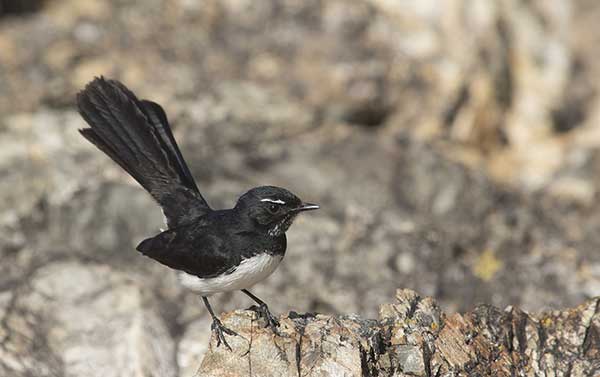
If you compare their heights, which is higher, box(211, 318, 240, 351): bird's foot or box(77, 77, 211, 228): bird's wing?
box(77, 77, 211, 228): bird's wing

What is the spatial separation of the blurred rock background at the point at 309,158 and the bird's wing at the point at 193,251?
1.10 metres

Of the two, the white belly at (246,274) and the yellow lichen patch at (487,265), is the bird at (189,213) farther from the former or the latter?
the yellow lichen patch at (487,265)

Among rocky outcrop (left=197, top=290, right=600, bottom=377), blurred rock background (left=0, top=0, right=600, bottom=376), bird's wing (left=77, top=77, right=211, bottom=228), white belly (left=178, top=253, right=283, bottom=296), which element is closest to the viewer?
rocky outcrop (left=197, top=290, right=600, bottom=377)

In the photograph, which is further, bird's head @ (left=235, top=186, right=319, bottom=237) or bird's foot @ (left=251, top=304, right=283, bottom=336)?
bird's head @ (left=235, top=186, right=319, bottom=237)

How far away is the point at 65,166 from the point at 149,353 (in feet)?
11.3

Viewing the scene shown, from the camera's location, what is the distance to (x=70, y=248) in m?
8.96

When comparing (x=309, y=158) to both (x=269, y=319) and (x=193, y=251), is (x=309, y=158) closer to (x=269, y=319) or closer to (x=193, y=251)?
(x=193, y=251)

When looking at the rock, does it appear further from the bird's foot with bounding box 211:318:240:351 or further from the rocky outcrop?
the rocky outcrop

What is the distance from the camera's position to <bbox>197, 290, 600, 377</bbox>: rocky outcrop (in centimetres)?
540

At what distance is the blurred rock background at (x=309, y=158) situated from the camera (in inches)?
322

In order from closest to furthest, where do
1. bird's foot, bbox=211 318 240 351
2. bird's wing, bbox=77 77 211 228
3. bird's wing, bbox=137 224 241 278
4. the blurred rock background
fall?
bird's foot, bbox=211 318 240 351
bird's wing, bbox=137 224 241 278
bird's wing, bbox=77 77 211 228
the blurred rock background

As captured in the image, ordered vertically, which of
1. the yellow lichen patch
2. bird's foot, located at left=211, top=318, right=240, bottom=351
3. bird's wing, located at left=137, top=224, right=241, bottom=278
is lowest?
bird's foot, located at left=211, top=318, right=240, bottom=351

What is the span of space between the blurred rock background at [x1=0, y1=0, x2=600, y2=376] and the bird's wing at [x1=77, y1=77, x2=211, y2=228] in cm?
130

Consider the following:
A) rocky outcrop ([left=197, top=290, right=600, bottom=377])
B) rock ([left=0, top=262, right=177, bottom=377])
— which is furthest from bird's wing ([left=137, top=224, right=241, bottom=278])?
rock ([left=0, top=262, right=177, bottom=377])
